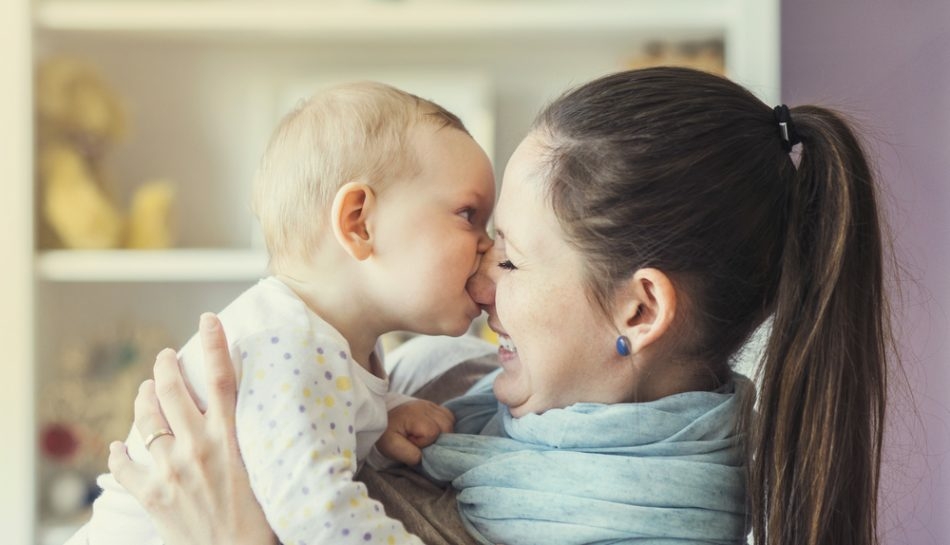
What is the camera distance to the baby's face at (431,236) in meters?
1.18

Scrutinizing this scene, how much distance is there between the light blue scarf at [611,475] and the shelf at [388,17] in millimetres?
1321

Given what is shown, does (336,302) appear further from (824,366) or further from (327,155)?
(824,366)

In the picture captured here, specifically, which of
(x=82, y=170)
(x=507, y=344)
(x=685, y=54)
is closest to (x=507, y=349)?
(x=507, y=344)

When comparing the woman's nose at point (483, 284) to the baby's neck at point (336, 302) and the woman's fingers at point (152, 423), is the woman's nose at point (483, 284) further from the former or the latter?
the woman's fingers at point (152, 423)

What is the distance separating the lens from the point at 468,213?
1.22 metres

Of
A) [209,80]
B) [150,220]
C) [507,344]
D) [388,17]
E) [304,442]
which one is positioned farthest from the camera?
[209,80]

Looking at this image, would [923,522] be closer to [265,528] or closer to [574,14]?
[574,14]

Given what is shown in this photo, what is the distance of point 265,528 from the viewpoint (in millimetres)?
1060

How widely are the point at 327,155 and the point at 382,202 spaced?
0.08 metres

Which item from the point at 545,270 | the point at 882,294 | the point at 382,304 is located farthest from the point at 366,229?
the point at 882,294

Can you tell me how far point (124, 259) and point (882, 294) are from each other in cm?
173

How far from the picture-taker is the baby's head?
117cm

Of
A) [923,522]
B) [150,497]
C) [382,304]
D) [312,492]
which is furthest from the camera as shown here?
[923,522]

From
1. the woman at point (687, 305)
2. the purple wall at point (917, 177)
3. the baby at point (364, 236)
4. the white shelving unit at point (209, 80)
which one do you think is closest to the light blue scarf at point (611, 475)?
the woman at point (687, 305)
